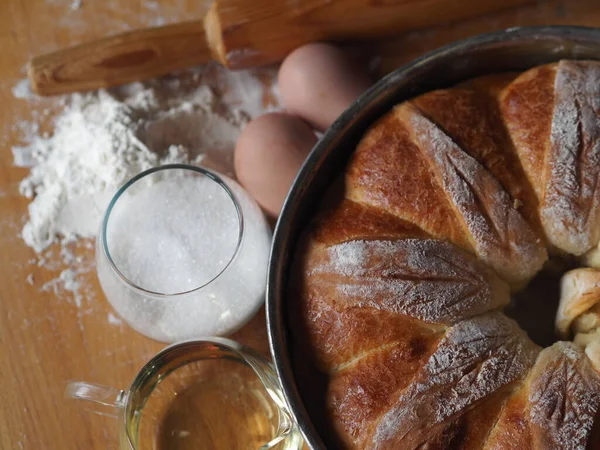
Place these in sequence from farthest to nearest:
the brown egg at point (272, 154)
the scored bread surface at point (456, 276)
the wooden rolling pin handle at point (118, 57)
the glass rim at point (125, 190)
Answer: the wooden rolling pin handle at point (118, 57) → the brown egg at point (272, 154) → the glass rim at point (125, 190) → the scored bread surface at point (456, 276)

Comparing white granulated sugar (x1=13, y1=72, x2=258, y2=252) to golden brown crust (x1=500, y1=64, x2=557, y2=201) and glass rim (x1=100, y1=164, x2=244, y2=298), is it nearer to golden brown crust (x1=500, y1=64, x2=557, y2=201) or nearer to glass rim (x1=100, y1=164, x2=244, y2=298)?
glass rim (x1=100, y1=164, x2=244, y2=298)

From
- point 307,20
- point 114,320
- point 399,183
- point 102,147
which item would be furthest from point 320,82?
point 114,320

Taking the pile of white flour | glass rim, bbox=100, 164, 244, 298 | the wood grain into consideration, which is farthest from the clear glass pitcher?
the wood grain

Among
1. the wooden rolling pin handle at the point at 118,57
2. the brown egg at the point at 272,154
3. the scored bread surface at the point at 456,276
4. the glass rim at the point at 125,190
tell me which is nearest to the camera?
the scored bread surface at the point at 456,276

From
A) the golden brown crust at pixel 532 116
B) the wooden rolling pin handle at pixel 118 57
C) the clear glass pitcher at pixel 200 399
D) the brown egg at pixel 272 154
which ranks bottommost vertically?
the clear glass pitcher at pixel 200 399

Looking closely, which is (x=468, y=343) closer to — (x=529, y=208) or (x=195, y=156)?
(x=529, y=208)

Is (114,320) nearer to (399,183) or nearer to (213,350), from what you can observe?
(213,350)

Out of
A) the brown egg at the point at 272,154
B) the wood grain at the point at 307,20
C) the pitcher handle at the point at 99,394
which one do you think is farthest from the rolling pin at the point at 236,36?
the pitcher handle at the point at 99,394

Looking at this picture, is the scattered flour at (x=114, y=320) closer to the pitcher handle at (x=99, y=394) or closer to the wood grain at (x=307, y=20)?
the pitcher handle at (x=99, y=394)
